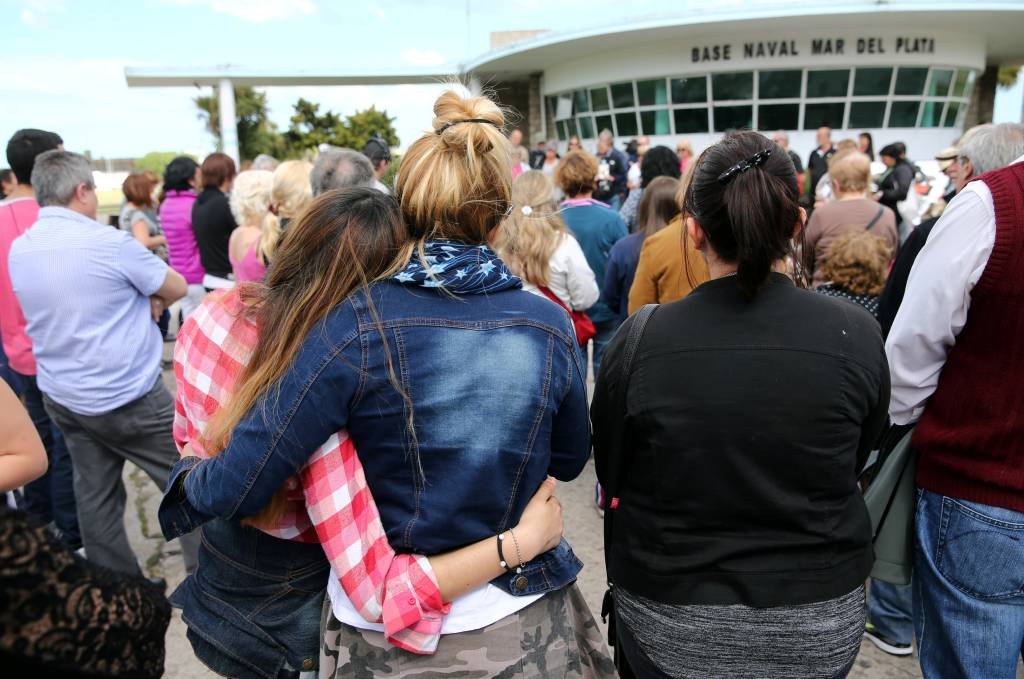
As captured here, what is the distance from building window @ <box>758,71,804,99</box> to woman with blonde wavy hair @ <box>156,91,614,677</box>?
23.3 m

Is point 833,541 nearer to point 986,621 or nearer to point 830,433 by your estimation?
point 830,433

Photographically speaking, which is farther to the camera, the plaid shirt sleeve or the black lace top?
the plaid shirt sleeve

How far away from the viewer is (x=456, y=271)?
146cm

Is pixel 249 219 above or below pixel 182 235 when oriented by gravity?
above

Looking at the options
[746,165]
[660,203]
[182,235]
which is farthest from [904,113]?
[746,165]

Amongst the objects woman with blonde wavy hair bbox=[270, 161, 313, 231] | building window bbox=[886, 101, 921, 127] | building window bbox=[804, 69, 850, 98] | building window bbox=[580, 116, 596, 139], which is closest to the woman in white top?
woman with blonde wavy hair bbox=[270, 161, 313, 231]

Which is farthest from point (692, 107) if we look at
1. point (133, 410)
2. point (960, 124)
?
point (133, 410)

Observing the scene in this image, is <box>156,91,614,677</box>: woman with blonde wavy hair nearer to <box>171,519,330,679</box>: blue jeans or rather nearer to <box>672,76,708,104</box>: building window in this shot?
<box>171,519,330,679</box>: blue jeans

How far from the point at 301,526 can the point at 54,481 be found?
9.28ft

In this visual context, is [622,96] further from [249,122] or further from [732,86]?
[249,122]

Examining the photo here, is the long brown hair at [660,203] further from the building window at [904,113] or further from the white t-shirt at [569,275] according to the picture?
the building window at [904,113]

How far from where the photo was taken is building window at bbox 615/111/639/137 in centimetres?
2403

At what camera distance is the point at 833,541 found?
1.58 meters

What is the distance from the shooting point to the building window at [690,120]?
75.1 feet
